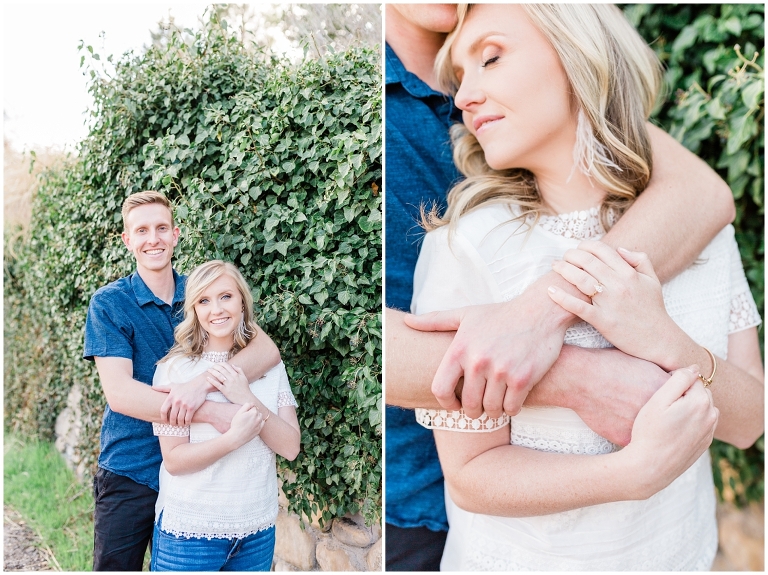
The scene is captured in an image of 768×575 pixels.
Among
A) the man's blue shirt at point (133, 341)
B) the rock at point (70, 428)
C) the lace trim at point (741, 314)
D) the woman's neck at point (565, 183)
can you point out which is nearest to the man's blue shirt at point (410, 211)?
the woman's neck at point (565, 183)

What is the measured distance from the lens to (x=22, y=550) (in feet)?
5.60

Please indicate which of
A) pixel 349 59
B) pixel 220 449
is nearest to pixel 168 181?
pixel 349 59

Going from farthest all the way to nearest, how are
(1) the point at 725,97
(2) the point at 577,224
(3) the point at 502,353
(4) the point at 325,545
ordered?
(1) the point at 725,97 < (4) the point at 325,545 < (2) the point at 577,224 < (3) the point at 502,353

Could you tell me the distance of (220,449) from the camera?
150 centimetres

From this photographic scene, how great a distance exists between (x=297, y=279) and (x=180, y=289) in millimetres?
298

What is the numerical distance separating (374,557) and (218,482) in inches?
18.4

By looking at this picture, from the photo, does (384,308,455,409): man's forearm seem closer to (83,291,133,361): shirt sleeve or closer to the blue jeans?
the blue jeans

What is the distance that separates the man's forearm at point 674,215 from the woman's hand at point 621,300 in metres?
0.07

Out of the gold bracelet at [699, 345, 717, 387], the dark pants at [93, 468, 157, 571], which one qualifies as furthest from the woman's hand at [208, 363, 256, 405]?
the gold bracelet at [699, 345, 717, 387]

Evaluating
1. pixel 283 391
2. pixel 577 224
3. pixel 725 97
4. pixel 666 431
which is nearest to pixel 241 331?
pixel 283 391

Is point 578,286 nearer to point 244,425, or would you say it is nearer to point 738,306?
point 738,306

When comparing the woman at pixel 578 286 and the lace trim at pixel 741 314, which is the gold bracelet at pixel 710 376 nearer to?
the woman at pixel 578 286

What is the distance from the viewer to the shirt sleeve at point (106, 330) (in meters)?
1.55

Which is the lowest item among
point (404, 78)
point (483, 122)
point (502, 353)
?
point (502, 353)
